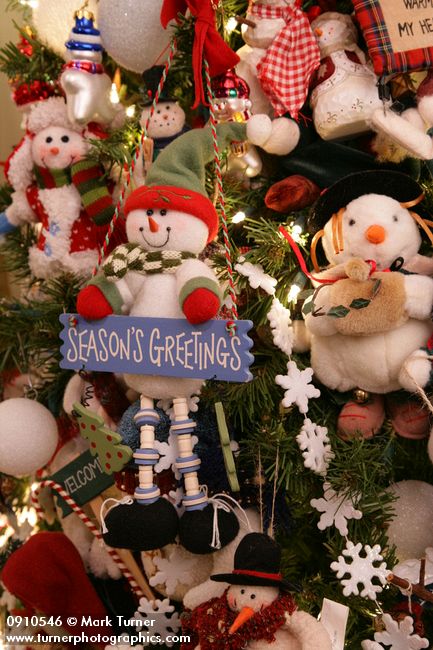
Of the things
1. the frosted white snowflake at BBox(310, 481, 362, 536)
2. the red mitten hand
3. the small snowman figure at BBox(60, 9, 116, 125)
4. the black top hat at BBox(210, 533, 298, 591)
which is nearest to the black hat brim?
the black top hat at BBox(210, 533, 298, 591)

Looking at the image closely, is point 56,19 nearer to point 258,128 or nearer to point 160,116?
point 160,116

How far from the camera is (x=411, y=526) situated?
0.90 meters

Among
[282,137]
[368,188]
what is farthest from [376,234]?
[282,137]

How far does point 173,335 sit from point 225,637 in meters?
0.36

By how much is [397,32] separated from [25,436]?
31.6 inches

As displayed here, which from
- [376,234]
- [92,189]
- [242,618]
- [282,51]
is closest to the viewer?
[242,618]

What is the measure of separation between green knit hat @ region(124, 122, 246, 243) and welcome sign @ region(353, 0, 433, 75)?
214mm

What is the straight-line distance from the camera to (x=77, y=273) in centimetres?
106

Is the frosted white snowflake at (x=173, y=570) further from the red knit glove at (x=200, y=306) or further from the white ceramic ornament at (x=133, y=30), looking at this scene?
the white ceramic ornament at (x=133, y=30)

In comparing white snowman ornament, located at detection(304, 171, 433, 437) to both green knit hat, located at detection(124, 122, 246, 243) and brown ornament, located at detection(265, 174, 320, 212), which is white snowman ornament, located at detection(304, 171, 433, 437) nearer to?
brown ornament, located at detection(265, 174, 320, 212)

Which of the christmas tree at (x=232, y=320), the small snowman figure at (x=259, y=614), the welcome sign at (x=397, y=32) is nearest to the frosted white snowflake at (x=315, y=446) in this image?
the christmas tree at (x=232, y=320)

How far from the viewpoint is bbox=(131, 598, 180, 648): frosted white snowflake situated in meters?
0.91

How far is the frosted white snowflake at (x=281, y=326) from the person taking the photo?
836 mm

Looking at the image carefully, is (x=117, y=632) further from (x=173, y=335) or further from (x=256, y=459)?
(x=173, y=335)
